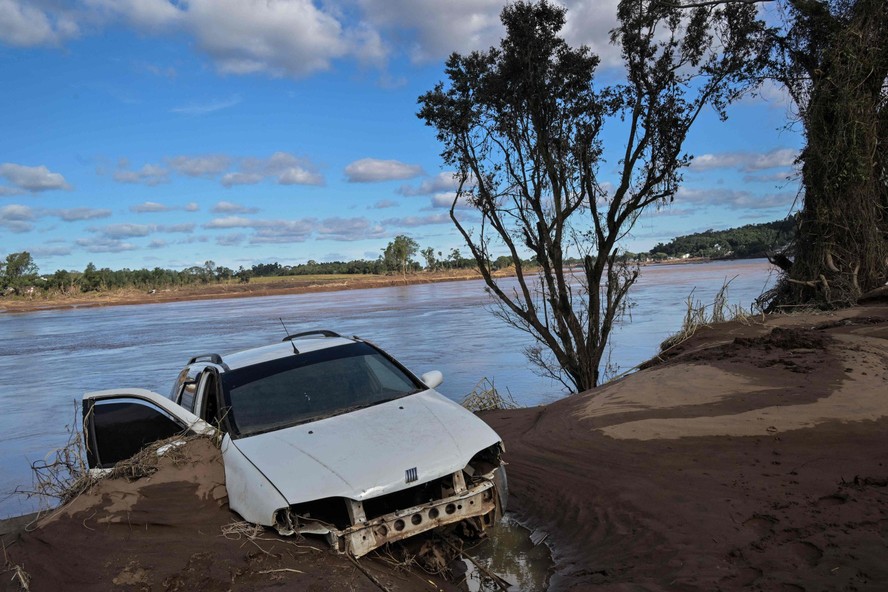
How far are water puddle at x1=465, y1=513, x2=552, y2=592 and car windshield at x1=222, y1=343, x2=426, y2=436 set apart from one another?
1.36m

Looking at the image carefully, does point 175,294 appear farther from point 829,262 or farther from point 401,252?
point 829,262

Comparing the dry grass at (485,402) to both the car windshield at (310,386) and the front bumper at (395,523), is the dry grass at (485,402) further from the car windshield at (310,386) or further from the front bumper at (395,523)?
the front bumper at (395,523)

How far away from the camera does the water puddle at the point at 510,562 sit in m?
4.52

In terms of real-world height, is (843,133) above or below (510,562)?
above

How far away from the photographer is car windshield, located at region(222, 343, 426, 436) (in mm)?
4965

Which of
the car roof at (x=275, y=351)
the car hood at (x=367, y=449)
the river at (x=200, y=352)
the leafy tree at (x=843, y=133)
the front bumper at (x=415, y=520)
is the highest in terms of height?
the leafy tree at (x=843, y=133)

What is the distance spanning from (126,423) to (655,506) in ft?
13.4

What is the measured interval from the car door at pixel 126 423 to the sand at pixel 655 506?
0.42m

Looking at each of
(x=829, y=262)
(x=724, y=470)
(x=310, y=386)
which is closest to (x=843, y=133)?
(x=829, y=262)

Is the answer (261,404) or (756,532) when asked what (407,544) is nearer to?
(261,404)

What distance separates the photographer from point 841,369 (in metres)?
7.13

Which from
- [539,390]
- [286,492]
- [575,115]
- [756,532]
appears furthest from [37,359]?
[756,532]

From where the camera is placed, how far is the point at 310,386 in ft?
17.4

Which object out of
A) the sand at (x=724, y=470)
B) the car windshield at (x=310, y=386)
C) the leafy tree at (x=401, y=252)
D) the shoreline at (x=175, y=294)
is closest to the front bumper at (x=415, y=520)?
the sand at (x=724, y=470)
